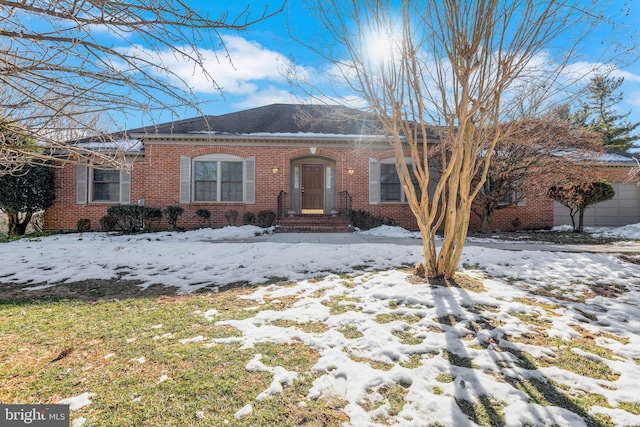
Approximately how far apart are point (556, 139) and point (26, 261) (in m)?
12.7

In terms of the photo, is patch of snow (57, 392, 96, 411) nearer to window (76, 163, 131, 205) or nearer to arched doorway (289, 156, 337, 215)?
arched doorway (289, 156, 337, 215)

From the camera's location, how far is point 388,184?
11.5 metres

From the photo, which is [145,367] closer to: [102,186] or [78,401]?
[78,401]

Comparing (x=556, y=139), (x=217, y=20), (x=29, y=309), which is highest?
(x=556, y=139)

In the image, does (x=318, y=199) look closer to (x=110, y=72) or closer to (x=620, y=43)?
(x=620, y=43)

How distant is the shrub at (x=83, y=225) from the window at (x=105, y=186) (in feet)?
3.06

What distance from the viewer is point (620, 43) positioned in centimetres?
361

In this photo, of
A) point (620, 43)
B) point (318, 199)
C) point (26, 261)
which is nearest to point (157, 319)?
point (26, 261)

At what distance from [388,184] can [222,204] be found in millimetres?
6433

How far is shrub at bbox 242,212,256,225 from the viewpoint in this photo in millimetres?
10703

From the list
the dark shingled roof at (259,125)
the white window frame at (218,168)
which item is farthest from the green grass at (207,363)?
the dark shingled roof at (259,125)

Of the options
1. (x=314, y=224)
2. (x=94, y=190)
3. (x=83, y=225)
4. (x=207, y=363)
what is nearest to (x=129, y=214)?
(x=83, y=225)

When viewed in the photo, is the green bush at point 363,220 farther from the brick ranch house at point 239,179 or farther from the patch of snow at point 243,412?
the patch of snow at point 243,412

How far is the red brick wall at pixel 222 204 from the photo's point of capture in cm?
1080
